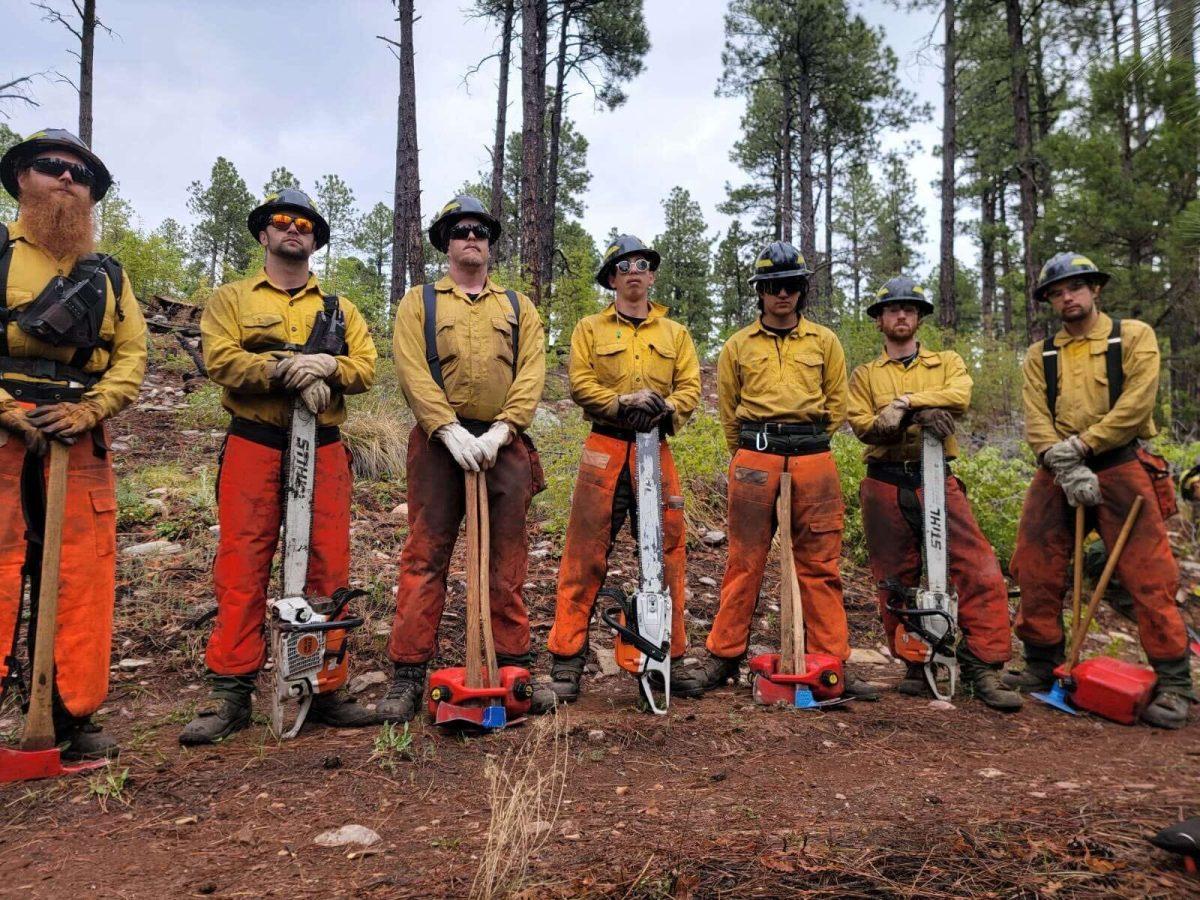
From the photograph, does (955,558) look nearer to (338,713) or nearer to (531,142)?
(338,713)

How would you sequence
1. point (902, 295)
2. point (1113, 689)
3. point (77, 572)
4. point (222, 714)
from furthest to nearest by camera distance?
1. point (902, 295)
2. point (1113, 689)
3. point (222, 714)
4. point (77, 572)

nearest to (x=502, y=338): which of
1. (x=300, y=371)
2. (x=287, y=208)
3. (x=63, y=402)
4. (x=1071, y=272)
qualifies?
(x=300, y=371)

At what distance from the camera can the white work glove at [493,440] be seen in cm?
347

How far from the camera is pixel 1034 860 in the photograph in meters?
2.02

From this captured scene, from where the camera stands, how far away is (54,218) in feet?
10.4

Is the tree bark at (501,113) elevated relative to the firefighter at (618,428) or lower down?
elevated

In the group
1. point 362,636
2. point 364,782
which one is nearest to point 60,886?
point 364,782

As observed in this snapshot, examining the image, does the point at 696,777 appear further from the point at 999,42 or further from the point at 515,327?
the point at 999,42

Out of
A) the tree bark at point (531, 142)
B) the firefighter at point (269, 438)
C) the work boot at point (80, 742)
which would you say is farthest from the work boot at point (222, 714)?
the tree bark at point (531, 142)

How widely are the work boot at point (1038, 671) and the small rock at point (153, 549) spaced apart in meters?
5.63

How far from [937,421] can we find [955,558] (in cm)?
83

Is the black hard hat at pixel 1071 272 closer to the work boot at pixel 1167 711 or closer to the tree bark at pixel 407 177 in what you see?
the work boot at pixel 1167 711

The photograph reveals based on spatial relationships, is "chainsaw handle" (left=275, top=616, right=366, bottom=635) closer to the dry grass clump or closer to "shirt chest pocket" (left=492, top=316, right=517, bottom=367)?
the dry grass clump

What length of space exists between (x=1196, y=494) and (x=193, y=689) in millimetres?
5711
